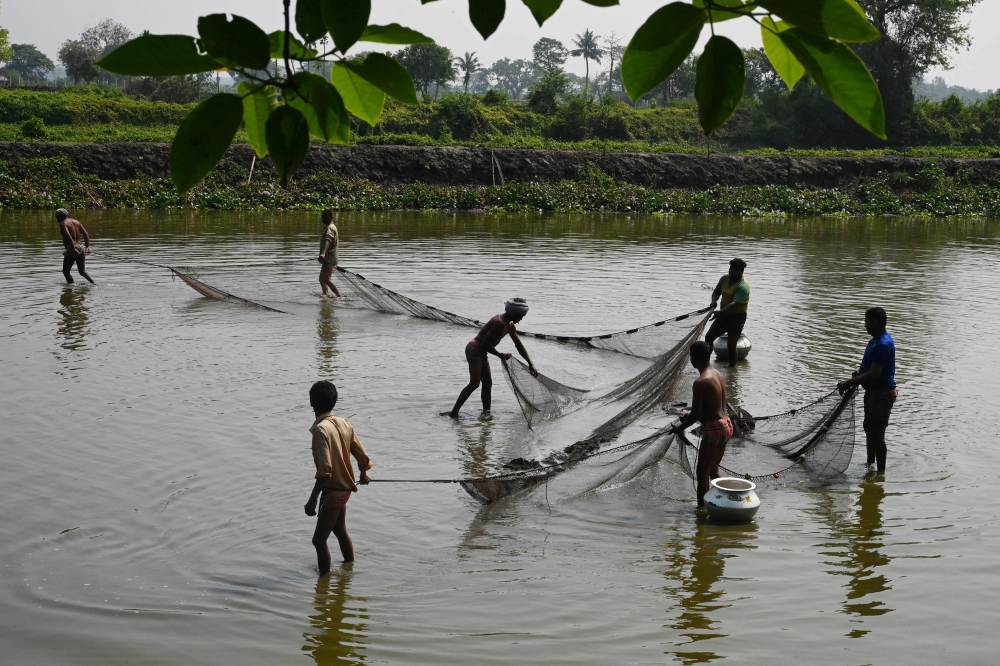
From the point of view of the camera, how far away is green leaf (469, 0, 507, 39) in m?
1.50

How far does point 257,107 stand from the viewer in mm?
1486

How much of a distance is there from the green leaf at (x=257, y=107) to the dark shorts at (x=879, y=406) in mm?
6993

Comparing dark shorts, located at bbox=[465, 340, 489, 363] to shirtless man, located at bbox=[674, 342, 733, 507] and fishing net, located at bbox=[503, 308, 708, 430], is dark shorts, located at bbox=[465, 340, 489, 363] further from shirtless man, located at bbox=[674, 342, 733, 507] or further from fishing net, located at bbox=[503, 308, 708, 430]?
shirtless man, located at bbox=[674, 342, 733, 507]

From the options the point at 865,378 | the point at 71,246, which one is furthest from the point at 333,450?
the point at 71,246

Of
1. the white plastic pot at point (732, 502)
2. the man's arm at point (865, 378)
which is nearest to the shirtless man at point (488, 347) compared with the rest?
the white plastic pot at point (732, 502)

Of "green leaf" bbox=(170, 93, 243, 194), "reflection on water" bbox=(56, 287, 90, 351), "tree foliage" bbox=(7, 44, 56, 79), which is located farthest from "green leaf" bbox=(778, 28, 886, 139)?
"tree foliage" bbox=(7, 44, 56, 79)

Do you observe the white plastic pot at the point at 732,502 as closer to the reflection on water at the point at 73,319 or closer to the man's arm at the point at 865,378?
the man's arm at the point at 865,378

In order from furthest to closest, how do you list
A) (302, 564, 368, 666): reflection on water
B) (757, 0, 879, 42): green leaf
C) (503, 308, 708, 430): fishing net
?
(503, 308, 708, 430): fishing net, (302, 564, 368, 666): reflection on water, (757, 0, 879, 42): green leaf

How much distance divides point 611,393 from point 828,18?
8.11 m

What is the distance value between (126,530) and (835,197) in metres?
36.1

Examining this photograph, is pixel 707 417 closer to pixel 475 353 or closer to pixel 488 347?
pixel 488 347

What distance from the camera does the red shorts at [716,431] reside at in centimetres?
680

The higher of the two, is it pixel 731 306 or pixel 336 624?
pixel 731 306

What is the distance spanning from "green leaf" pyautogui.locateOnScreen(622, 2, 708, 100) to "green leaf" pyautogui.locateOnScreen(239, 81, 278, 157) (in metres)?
0.54
